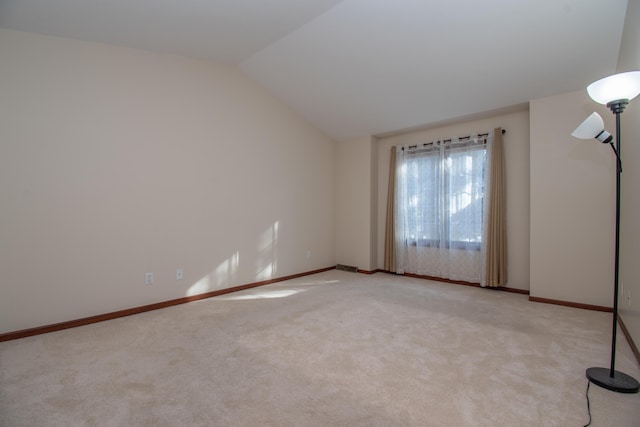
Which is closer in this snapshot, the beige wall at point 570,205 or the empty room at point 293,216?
the empty room at point 293,216

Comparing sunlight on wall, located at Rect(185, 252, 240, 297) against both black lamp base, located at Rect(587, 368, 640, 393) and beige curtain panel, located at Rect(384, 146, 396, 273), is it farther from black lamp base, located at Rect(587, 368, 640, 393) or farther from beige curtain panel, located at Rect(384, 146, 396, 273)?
black lamp base, located at Rect(587, 368, 640, 393)

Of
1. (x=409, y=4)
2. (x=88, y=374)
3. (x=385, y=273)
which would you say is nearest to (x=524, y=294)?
(x=385, y=273)

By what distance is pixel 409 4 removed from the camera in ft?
8.88

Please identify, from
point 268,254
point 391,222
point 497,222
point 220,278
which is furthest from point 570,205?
point 220,278

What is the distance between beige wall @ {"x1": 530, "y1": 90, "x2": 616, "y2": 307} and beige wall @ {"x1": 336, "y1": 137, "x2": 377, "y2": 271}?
7.69 ft

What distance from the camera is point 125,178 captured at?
9.97 feet

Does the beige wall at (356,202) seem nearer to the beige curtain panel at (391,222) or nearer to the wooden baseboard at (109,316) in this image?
the beige curtain panel at (391,222)

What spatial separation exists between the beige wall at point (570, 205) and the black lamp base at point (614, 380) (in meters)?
1.73

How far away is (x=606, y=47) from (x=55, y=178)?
17.0ft

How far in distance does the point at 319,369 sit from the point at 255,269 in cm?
245

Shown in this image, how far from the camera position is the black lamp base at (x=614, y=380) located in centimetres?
175

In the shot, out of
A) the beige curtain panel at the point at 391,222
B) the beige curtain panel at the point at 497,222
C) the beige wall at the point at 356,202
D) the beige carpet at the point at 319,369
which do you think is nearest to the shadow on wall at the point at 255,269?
the beige carpet at the point at 319,369

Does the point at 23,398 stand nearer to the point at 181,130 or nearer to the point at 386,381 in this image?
the point at 386,381

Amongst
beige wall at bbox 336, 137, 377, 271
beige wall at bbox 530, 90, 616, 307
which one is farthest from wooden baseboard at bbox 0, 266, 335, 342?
beige wall at bbox 530, 90, 616, 307
